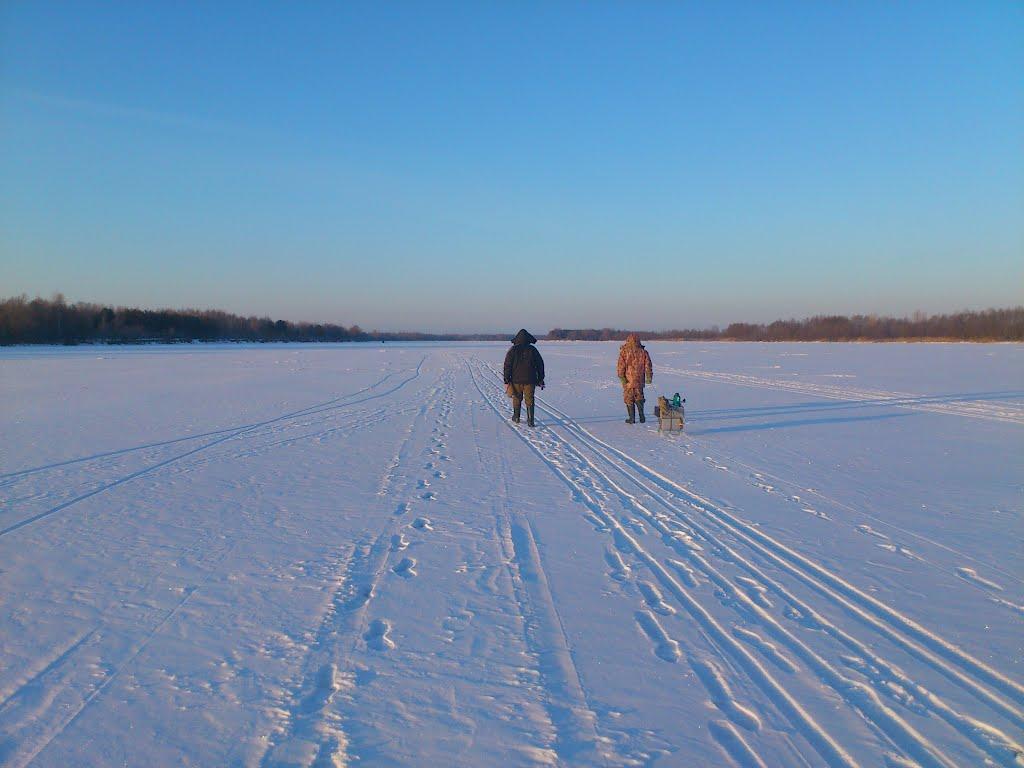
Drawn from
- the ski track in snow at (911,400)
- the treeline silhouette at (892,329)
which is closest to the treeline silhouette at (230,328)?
the treeline silhouette at (892,329)

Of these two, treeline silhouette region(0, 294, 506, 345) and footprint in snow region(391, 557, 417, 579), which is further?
treeline silhouette region(0, 294, 506, 345)

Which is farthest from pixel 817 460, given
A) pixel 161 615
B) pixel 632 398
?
pixel 161 615

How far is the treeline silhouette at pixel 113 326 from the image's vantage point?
69188mm

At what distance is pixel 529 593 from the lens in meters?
4.48

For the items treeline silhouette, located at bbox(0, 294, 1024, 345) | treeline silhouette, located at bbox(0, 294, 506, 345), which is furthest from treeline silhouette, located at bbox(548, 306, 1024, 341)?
treeline silhouette, located at bbox(0, 294, 506, 345)

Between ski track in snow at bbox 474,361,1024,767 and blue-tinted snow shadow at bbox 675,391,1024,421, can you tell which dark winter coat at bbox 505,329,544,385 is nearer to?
blue-tinted snow shadow at bbox 675,391,1024,421

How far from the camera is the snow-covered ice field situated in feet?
9.64

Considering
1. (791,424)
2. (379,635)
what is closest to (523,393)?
(791,424)

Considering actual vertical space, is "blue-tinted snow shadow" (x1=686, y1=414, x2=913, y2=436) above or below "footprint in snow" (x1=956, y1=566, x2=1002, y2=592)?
above

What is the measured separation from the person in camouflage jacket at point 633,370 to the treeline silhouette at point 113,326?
74.8m

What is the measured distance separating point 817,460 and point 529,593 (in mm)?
6375

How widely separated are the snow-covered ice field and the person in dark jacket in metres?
2.97

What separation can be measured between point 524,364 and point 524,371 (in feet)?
0.45

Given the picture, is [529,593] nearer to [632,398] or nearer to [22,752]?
[22,752]
